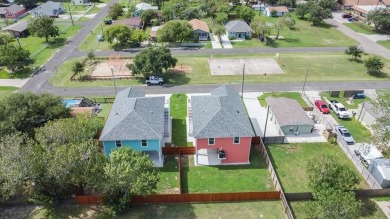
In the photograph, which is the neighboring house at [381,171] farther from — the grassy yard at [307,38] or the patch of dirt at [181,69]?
the grassy yard at [307,38]

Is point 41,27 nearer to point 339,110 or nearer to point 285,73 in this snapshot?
point 285,73

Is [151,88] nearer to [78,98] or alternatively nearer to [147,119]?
[78,98]

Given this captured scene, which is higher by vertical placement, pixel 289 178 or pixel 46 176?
pixel 46 176

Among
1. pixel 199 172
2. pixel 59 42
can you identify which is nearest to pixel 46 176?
pixel 199 172

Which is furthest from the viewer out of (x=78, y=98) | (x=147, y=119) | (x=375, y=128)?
(x=78, y=98)

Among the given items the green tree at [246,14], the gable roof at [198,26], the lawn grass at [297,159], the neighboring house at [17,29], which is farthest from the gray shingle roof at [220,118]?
the neighboring house at [17,29]

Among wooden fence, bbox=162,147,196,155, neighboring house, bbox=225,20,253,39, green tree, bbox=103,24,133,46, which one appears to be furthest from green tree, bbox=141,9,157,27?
wooden fence, bbox=162,147,196,155
